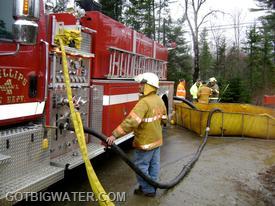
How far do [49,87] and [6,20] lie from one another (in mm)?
1048

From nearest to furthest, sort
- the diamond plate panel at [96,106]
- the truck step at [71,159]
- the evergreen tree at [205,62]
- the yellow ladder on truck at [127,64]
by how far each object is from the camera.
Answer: the truck step at [71,159] → the diamond plate panel at [96,106] → the yellow ladder on truck at [127,64] → the evergreen tree at [205,62]

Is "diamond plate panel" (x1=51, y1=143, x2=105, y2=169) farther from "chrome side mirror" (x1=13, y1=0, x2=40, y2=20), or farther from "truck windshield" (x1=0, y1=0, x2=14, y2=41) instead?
"chrome side mirror" (x1=13, y1=0, x2=40, y2=20)

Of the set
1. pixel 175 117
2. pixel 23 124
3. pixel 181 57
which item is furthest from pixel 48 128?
pixel 181 57

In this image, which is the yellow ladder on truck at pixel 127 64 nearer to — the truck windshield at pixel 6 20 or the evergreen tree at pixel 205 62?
the truck windshield at pixel 6 20

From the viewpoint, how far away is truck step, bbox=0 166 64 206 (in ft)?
10.8

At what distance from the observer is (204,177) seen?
583 centimetres

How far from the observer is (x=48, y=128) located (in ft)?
13.3

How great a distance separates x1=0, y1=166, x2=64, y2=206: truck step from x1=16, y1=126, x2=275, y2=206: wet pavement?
0.74 meters

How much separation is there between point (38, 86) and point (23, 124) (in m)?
0.45

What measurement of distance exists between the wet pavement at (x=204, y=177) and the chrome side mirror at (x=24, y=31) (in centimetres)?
239

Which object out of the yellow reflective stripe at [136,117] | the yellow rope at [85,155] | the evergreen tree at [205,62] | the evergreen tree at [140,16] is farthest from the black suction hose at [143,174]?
the evergreen tree at [205,62]

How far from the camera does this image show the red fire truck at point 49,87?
3323 mm

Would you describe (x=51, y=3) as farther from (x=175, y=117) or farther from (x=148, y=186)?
(x=175, y=117)

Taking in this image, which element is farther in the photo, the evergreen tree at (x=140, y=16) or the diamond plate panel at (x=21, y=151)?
the evergreen tree at (x=140, y=16)
